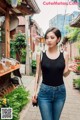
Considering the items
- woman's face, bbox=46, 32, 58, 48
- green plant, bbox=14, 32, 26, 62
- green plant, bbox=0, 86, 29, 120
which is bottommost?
green plant, bbox=0, 86, 29, 120

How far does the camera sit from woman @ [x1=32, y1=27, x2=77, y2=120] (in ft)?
14.3

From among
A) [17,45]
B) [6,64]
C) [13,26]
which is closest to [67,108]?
[6,64]

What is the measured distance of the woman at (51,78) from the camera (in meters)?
4.36

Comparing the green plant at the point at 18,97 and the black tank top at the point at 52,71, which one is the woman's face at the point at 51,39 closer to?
the black tank top at the point at 52,71

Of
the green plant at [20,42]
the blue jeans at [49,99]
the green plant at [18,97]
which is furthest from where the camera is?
the green plant at [20,42]

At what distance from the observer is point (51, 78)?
438 centimetres

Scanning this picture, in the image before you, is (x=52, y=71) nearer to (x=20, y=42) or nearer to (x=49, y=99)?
(x=49, y=99)

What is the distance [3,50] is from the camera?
10617 millimetres

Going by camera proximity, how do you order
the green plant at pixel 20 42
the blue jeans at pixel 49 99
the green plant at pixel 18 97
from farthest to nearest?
the green plant at pixel 20 42
the green plant at pixel 18 97
the blue jeans at pixel 49 99

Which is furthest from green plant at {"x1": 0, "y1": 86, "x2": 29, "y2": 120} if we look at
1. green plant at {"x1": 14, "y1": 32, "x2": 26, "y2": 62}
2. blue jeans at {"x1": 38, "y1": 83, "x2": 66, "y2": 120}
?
green plant at {"x1": 14, "y1": 32, "x2": 26, "y2": 62}

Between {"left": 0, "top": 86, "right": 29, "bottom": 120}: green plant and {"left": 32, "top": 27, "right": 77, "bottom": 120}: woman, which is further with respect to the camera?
{"left": 0, "top": 86, "right": 29, "bottom": 120}: green plant

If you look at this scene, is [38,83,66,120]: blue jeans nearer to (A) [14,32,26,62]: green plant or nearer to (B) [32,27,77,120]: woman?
(B) [32,27,77,120]: woman

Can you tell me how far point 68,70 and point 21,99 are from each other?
18.4ft

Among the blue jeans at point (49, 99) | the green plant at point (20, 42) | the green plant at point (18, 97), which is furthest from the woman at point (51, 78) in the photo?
the green plant at point (20, 42)
